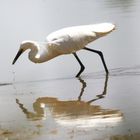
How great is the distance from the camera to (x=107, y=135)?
6.13m

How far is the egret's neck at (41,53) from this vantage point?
36.4 ft

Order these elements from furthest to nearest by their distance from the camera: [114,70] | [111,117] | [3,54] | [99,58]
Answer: [3,54] → [99,58] → [114,70] → [111,117]

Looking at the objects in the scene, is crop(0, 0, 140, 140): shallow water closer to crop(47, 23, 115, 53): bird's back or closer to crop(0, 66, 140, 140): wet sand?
crop(0, 66, 140, 140): wet sand

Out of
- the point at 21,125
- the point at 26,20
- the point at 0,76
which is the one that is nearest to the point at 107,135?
the point at 21,125

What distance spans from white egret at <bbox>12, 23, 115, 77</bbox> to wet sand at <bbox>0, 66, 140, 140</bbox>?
60cm

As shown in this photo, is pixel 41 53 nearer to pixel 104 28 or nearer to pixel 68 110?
pixel 104 28

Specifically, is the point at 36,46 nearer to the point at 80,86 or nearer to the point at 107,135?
the point at 80,86

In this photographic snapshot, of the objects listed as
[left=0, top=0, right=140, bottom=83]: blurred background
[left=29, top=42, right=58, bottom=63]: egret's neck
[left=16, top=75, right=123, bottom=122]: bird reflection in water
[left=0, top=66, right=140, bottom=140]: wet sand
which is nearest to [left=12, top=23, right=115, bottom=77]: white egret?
[left=29, top=42, right=58, bottom=63]: egret's neck

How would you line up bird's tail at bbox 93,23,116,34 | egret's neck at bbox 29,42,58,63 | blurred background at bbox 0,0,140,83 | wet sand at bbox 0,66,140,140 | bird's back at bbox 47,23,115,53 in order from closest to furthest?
wet sand at bbox 0,66,140,140 → bird's back at bbox 47,23,115,53 → bird's tail at bbox 93,23,116,34 → egret's neck at bbox 29,42,58,63 → blurred background at bbox 0,0,140,83

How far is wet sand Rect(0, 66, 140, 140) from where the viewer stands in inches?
255

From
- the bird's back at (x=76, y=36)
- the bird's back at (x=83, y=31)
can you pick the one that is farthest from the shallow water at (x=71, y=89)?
the bird's back at (x=83, y=31)

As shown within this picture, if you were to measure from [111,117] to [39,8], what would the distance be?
15.2 m

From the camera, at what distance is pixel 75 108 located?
7.96 meters

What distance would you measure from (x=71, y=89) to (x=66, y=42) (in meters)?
1.50
